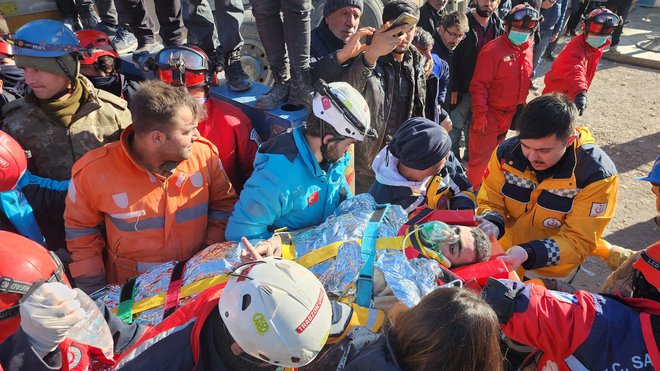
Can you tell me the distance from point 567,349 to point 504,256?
67cm

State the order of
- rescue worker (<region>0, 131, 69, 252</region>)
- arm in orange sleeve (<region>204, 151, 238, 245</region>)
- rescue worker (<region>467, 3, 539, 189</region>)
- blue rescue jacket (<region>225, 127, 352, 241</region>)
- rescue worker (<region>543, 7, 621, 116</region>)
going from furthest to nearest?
rescue worker (<region>543, 7, 621, 116</region>)
rescue worker (<region>467, 3, 539, 189</region>)
arm in orange sleeve (<region>204, 151, 238, 245</region>)
blue rescue jacket (<region>225, 127, 352, 241</region>)
rescue worker (<region>0, 131, 69, 252</region>)

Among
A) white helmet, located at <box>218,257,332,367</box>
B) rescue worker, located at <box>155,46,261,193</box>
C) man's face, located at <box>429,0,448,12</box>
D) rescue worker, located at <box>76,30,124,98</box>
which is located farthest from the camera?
man's face, located at <box>429,0,448,12</box>

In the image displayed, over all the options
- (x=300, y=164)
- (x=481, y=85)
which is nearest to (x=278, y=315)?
(x=300, y=164)

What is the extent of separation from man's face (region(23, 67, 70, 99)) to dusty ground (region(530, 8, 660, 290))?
15.2 ft

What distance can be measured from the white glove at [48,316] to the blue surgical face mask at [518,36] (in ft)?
16.6

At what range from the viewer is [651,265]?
221 cm

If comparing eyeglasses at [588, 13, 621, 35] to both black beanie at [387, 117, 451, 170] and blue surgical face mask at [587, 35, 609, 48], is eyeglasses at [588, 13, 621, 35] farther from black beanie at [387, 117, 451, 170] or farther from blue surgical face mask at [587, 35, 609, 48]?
black beanie at [387, 117, 451, 170]

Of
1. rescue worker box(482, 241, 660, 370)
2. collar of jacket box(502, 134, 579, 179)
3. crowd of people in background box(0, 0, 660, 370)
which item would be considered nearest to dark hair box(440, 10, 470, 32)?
crowd of people in background box(0, 0, 660, 370)

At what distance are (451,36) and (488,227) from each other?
10.5 feet

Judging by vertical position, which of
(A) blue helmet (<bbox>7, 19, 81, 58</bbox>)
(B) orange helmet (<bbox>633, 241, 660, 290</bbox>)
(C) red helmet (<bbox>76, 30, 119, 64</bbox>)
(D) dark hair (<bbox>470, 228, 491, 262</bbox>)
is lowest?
(D) dark hair (<bbox>470, 228, 491, 262</bbox>)

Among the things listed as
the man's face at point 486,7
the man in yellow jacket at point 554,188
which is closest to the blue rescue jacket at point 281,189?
the man in yellow jacket at point 554,188

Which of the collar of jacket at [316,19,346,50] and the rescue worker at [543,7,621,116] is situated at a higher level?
the collar of jacket at [316,19,346,50]

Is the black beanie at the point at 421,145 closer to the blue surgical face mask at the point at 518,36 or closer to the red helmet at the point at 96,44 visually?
the blue surgical face mask at the point at 518,36

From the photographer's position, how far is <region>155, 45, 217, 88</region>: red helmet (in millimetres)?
3492
